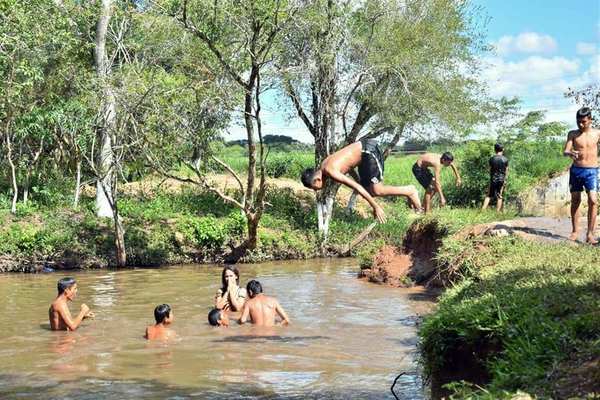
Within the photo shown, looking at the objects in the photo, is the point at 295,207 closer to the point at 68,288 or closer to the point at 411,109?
the point at 411,109

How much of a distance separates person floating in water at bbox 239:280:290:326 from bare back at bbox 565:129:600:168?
4953 mm

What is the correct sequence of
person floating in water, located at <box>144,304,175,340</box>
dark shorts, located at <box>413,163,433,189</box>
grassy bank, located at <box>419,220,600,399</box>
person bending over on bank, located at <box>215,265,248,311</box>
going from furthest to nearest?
dark shorts, located at <box>413,163,433,189</box>, person bending over on bank, located at <box>215,265,248,311</box>, person floating in water, located at <box>144,304,175,340</box>, grassy bank, located at <box>419,220,600,399</box>

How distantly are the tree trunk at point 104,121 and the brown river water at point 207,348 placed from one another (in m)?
4.68

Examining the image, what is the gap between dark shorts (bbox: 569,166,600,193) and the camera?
11.3 m

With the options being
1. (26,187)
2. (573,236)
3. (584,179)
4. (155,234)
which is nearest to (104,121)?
(155,234)

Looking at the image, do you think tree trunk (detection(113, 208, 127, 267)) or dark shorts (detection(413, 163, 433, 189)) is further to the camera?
tree trunk (detection(113, 208, 127, 267))

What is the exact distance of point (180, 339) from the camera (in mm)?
11680

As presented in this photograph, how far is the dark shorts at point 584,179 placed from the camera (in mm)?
11305

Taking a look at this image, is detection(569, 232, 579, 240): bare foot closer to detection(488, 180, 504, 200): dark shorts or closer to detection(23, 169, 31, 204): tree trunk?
detection(488, 180, 504, 200): dark shorts

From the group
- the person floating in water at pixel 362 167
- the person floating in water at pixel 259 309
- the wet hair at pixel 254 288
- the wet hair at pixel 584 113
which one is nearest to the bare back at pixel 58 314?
the person floating in water at pixel 259 309

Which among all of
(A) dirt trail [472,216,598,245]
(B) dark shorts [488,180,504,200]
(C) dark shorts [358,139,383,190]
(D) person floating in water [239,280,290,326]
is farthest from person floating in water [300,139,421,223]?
(B) dark shorts [488,180,504,200]

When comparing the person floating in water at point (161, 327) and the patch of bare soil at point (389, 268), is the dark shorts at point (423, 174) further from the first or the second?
the person floating in water at point (161, 327)

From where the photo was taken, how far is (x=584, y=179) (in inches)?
448

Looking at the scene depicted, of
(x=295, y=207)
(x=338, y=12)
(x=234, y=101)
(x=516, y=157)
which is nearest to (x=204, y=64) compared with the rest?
(x=234, y=101)
